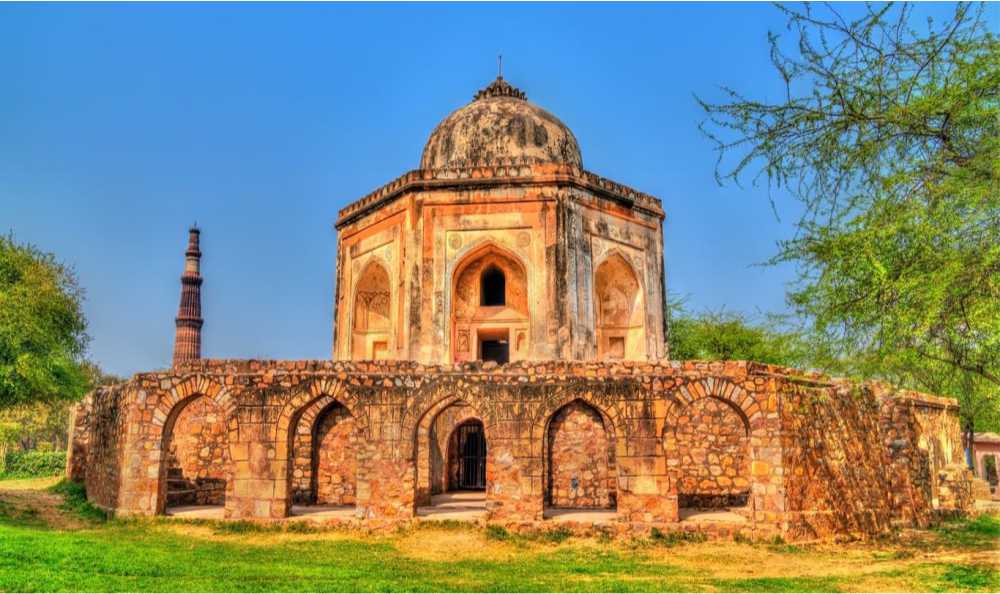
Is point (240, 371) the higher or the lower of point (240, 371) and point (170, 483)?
the higher

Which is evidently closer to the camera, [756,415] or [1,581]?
[1,581]

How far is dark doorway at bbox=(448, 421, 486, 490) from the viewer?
55.5 feet

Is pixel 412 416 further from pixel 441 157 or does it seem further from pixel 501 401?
pixel 441 157

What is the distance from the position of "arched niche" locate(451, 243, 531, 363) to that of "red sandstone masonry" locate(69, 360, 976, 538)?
12.4ft

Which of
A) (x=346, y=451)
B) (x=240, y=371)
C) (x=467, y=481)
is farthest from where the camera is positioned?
(x=467, y=481)

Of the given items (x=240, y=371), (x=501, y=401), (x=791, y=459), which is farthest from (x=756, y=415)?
(x=240, y=371)

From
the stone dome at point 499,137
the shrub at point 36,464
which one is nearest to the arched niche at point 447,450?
the stone dome at point 499,137

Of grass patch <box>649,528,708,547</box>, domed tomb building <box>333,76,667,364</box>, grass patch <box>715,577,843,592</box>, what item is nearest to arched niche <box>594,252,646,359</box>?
domed tomb building <box>333,76,667,364</box>

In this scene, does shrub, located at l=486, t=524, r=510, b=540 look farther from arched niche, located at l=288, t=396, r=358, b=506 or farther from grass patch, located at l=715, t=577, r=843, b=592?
arched niche, located at l=288, t=396, r=358, b=506

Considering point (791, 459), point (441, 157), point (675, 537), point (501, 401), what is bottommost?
point (675, 537)

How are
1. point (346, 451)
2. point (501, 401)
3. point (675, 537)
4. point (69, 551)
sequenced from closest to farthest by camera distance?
point (69, 551) < point (675, 537) < point (501, 401) < point (346, 451)

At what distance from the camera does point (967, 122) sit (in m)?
8.01

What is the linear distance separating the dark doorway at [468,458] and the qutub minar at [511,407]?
4 cm

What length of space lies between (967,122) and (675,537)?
256 inches
